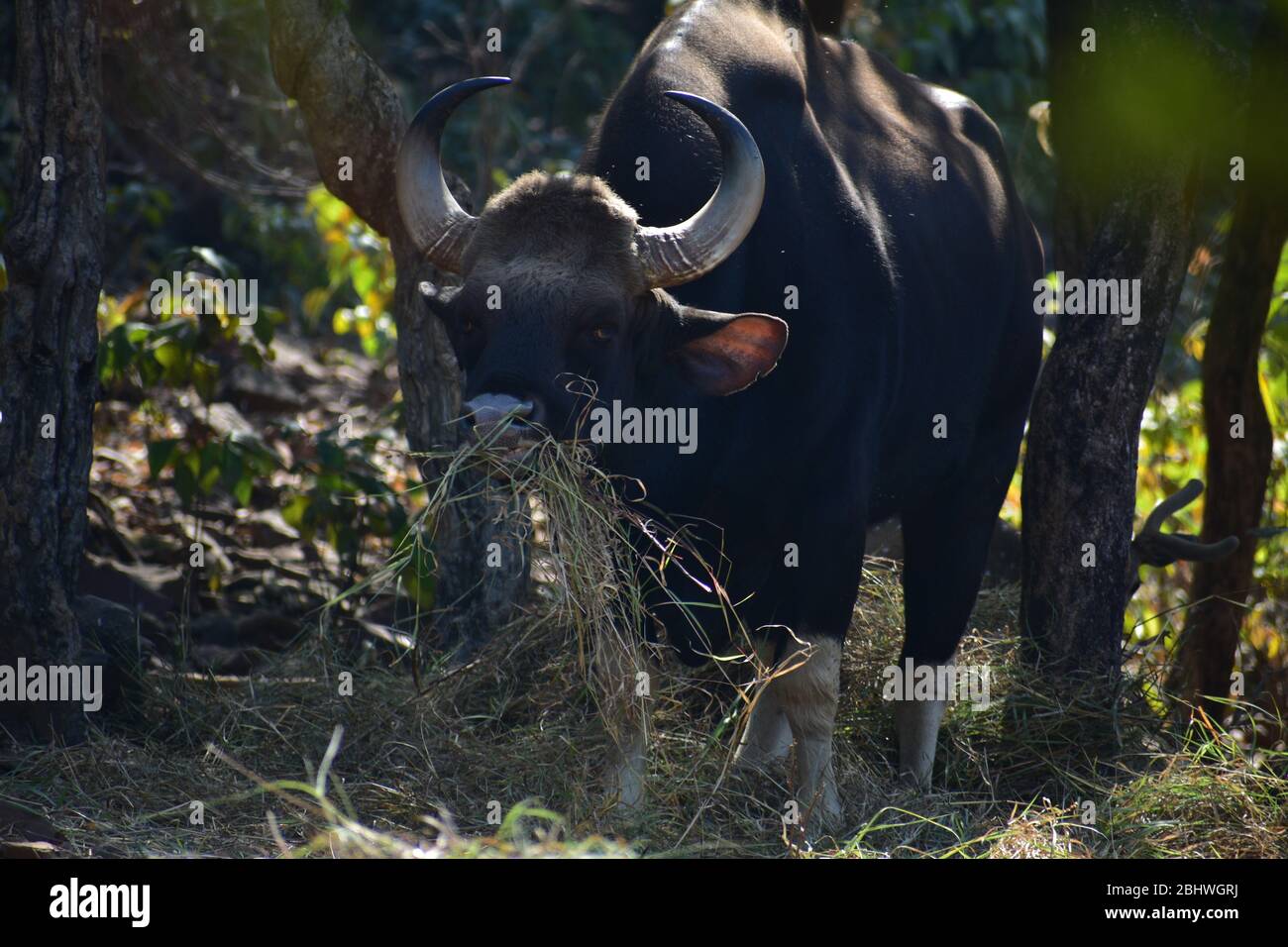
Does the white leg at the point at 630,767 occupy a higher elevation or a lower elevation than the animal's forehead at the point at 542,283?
lower

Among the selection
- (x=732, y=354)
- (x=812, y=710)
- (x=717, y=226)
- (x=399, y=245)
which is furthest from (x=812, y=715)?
(x=399, y=245)

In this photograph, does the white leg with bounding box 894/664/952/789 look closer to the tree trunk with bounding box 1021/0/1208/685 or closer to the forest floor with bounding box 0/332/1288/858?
the forest floor with bounding box 0/332/1288/858

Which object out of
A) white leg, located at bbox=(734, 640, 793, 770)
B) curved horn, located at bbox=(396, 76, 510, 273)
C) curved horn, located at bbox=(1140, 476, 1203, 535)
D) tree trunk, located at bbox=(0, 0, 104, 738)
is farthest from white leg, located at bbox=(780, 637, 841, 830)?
tree trunk, located at bbox=(0, 0, 104, 738)

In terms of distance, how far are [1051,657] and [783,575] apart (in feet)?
4.71

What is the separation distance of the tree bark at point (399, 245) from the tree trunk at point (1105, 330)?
7.12 ft

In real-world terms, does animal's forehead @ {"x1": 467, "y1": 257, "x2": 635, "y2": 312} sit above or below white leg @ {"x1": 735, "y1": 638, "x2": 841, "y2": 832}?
above

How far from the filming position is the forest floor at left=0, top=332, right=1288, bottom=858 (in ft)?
14.8

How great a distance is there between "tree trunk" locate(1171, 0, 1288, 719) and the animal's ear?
280cm

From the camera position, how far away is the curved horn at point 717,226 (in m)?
4.60

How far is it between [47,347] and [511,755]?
2.10 meters

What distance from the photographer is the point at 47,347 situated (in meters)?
5.12

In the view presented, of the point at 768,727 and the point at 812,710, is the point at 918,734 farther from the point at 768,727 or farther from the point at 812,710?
the point at 812,710

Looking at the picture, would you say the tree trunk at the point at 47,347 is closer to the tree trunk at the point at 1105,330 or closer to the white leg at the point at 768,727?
the white leg at the point at 768,727

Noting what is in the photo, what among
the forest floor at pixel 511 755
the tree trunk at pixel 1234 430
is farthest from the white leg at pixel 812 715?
the tree trunk at pixel 1234 430
